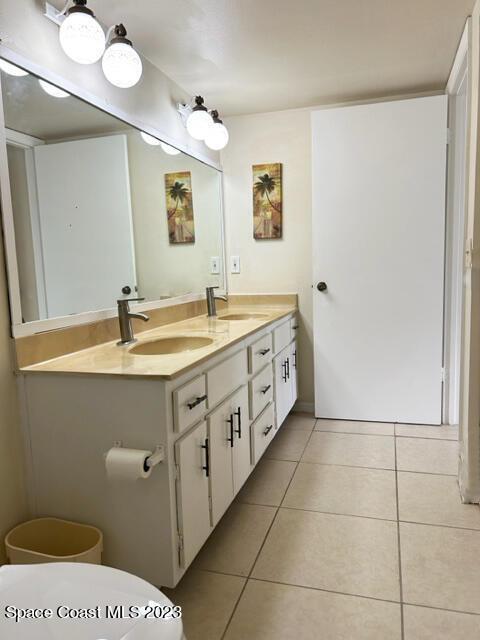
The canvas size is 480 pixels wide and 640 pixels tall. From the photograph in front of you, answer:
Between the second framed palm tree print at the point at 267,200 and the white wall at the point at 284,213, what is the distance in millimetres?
Answer: 36

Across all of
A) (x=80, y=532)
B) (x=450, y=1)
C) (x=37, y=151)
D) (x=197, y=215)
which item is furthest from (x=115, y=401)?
(x=450, y=1)

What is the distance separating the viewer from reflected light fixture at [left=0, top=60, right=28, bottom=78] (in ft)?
4.56

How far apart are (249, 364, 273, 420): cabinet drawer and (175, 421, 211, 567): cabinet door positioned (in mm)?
563

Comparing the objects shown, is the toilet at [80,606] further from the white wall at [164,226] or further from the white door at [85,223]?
the white wall at [164,226]

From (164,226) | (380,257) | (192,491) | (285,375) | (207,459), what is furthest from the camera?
(380,257)

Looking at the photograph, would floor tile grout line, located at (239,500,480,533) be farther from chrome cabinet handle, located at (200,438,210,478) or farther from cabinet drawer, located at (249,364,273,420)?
chrome cabinet handle, located at (200,438,210,478)

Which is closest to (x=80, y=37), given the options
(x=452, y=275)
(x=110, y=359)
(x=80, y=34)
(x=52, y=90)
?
(x=80, y=34)

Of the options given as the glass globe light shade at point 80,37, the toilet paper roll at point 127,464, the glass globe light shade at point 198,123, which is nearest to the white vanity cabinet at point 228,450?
the toilet paper roll at point 127,464

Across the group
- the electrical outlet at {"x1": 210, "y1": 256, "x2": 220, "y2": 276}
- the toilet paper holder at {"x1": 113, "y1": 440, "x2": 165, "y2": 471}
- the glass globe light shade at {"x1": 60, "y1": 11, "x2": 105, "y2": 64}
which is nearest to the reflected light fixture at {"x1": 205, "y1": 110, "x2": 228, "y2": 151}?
the electrical outlet at {"x1": 210, "y1": 256, "x2": 220, "y2": 276}

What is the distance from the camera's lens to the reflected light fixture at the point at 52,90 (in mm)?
1559

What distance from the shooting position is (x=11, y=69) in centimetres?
142

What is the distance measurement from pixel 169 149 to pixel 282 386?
1476 millimetres

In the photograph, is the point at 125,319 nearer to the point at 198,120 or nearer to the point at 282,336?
the point at 282,336

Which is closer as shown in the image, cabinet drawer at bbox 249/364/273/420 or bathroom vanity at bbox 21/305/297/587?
bathroom vanity at bbox 21/305/297/587
